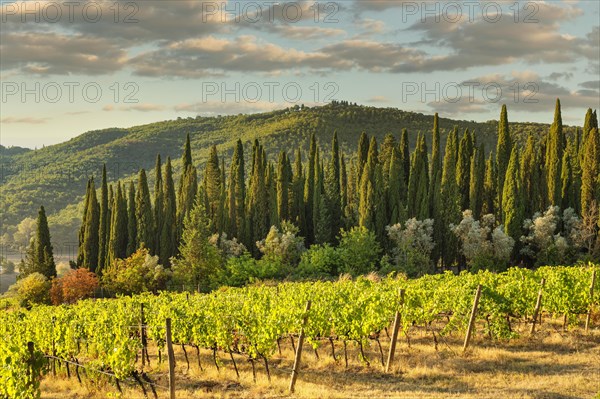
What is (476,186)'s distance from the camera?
5566 cm

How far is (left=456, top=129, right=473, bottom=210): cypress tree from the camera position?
57594 mm

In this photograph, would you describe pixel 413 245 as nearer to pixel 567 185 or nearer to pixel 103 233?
pixel 567 185

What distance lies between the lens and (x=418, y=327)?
2356 centimetres

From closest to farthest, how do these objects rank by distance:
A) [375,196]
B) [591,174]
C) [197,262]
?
[197,262] → [591,174] → [375,196]

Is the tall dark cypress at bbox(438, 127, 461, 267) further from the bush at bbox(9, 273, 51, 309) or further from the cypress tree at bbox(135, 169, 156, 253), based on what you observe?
the bush at bbox(9, 273, 51, 309)

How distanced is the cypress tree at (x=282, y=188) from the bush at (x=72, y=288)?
1865 centimetres

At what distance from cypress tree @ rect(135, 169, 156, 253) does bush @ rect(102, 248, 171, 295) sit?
243 inches

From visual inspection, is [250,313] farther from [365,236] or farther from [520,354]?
[365,236]

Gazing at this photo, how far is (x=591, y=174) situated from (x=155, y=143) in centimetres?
11642

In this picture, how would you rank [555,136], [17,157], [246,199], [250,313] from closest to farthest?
[250,313] → [555,136] → [246,199] → [17,157]

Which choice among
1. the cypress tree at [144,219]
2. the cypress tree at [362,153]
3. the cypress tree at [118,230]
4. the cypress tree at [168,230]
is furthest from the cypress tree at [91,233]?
the cypress tree at [362,153]

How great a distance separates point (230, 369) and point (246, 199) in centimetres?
4016

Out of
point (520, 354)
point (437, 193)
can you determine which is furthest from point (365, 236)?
point (520, 354)

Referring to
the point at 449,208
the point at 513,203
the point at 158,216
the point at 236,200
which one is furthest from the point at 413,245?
the point at 158,216
